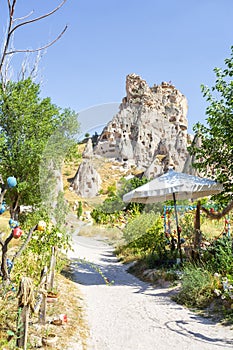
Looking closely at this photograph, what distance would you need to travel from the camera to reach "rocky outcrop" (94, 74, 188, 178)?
2233 cm

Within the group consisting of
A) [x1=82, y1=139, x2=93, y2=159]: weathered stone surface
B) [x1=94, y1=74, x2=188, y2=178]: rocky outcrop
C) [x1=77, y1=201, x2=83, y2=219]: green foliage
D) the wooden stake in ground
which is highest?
[x1=94, y1=74, x2=188, y2=178]: rocky outcrop

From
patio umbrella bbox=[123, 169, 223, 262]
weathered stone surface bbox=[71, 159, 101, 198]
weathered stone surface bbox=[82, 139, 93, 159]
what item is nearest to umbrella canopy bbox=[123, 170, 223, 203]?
patio umbrella bbox=[123, 169, 223, 262]

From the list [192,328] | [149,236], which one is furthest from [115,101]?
[192,328]

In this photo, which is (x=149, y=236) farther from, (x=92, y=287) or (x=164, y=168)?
(x=164, y=168)

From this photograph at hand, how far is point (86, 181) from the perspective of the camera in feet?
44.3

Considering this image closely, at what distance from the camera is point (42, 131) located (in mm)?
11703

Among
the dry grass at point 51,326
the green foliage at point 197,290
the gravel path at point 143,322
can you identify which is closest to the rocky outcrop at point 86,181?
the gravel path at point 143,322

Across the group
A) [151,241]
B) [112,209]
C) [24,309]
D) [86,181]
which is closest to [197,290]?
[24,309]

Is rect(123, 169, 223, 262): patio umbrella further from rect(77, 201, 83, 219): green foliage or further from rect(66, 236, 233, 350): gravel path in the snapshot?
rect(77, 201, 83, 219): green foliage

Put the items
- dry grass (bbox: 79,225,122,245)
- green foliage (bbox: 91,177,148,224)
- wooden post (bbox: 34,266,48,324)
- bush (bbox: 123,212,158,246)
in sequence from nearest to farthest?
wooden post (bbox: 34,266,48,324), bush (bbox: 123,212,158,246), green foliage (bbox: 91,177,148,224), dry grass (bbox: 79,225,122,245)

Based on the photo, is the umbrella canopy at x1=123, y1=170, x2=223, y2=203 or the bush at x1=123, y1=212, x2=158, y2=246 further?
the bush at x1=123, y1=212, x2=158, y2=246

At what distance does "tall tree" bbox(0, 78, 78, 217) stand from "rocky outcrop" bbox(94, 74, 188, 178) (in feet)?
23.7

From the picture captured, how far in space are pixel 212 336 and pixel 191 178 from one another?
11.8 feet

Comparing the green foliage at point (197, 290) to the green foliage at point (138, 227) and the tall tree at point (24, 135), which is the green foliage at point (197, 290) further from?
the tall tree at point (24, 135)
